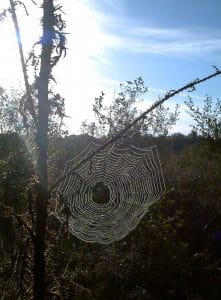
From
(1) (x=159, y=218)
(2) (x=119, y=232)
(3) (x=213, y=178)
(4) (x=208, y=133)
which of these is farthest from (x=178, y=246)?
(4) (x=208, y=133)

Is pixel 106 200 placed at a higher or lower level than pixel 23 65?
lower

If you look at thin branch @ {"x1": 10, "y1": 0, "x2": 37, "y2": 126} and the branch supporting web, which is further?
the branch supporting web

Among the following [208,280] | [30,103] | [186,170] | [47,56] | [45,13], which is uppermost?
[186,170]

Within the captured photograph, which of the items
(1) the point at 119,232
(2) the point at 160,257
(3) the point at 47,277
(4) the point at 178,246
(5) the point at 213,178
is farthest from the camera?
(5) the point at 213,178

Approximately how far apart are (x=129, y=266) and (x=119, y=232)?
2368 mm

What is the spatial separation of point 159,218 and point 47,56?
285 inches

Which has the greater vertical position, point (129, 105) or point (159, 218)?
point (129, 105)

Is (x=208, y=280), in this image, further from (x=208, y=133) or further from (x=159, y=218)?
(x=208, y=133)

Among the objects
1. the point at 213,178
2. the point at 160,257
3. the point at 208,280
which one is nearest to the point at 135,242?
the point at 160,257

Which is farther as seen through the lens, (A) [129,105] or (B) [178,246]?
(A) [129,105]

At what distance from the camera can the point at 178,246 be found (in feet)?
33.6

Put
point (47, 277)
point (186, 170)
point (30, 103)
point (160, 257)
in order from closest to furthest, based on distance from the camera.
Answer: point (30, 103) → point (47, 277) → point (160, 257) → point (186, 170)

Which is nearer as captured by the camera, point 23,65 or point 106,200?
point 23,65

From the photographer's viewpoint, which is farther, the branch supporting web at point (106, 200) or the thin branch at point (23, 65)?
the branch supporting web at point (106, 200)
